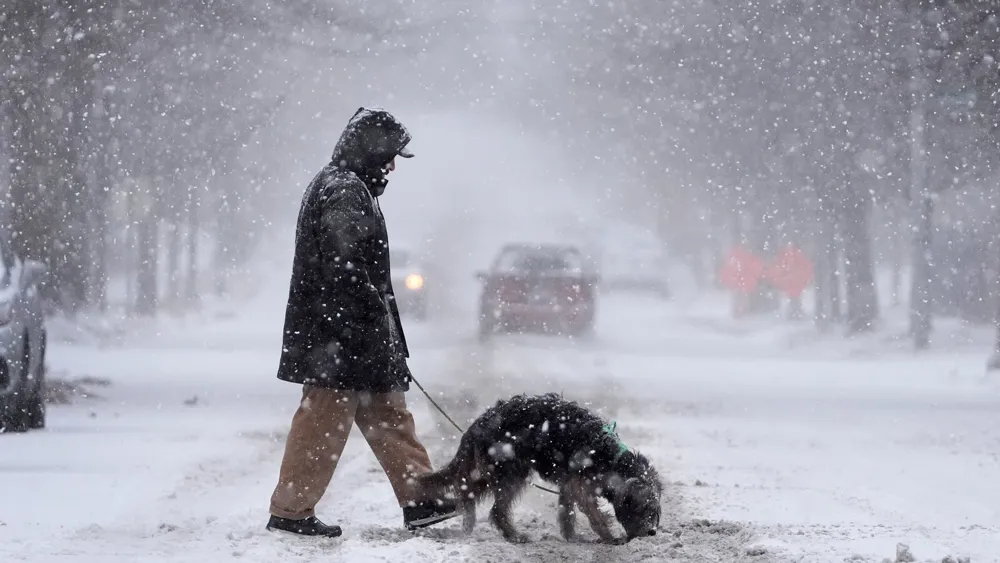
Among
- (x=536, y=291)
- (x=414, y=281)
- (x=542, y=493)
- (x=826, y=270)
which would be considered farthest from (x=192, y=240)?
(x=542, y=493)

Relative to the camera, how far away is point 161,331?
26.8m

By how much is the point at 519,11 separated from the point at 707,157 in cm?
651

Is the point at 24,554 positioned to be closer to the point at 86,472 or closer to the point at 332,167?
the point at 332,167

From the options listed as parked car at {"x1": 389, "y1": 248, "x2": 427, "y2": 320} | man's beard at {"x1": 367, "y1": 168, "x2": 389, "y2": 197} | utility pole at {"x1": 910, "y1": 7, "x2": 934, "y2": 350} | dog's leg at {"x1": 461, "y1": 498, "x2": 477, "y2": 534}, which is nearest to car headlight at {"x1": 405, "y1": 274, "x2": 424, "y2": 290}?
parked car at {"x1": 389, "y1": 248, "x2": 427, "y2": 320}

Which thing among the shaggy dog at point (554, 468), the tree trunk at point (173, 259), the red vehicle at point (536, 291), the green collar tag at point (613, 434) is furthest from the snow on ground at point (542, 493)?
the tree trunk at point (173, 259)

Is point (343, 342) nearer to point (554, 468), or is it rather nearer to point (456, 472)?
point (456, 472)

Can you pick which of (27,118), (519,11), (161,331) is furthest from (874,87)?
(161,331)

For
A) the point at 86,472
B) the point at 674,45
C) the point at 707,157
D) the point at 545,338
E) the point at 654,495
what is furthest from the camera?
the point at 707,157

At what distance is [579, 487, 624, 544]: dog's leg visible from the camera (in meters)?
5.14

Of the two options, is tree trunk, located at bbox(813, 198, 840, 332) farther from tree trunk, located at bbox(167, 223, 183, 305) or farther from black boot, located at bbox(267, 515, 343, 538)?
black boot, located at bbox(267, 515, 343, 538)

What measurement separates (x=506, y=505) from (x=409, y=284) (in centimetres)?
1973

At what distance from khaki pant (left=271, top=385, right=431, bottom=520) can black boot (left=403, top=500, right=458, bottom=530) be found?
5cm

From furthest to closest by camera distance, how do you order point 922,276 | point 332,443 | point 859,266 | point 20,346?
point 859,266, point 922,276, point 20,346, point 332,443

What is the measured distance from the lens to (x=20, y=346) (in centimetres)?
923
